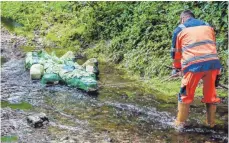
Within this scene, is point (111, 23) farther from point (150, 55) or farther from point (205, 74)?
point (205, 74)

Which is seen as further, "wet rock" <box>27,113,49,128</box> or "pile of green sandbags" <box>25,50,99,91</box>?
"pile of green sandbags" <box>25,50,99,91</box>

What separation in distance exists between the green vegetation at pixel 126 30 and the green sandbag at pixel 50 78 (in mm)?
1938

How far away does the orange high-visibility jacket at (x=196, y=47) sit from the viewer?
6.27 meters

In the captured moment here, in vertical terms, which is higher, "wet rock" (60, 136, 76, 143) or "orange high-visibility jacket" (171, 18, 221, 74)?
"orange high-visibility jacket" (171, 18, 221, 74)

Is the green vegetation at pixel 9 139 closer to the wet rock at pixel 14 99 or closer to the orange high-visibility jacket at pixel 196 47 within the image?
the wet rock at pixel 14 99

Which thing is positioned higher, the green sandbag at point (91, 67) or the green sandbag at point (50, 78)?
the green sandbag at point (91, 67)

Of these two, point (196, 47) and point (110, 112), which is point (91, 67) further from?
point (196, 47)

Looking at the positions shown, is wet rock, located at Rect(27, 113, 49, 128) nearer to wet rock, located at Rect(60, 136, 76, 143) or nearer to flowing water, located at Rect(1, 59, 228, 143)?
flowing water, located at Rect(1, 59, 228, 143)

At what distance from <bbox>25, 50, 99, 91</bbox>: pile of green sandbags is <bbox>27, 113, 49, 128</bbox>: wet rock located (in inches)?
69.0

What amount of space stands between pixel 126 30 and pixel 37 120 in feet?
18.4

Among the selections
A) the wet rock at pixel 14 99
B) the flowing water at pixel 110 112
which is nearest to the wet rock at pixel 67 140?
the flowing water at pixel 110 112

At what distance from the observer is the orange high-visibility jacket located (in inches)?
247

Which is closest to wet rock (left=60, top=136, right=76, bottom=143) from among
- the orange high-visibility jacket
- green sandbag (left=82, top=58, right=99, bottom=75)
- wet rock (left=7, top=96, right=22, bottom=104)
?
the orange high-visibility jacket

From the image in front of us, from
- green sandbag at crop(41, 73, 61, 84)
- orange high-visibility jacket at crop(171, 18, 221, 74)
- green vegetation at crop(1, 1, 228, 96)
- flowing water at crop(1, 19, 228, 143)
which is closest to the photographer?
orange high-visibility jacket at crop(171, 18, 221, 74)
